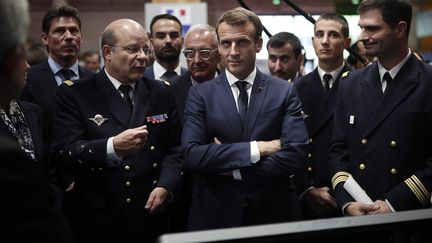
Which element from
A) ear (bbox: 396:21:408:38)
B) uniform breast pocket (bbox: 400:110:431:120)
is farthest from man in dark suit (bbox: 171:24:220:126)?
uniform breast pocket (bbox: 400:110:431:120)

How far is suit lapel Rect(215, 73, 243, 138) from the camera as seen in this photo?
104 inches

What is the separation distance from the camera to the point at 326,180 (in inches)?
122

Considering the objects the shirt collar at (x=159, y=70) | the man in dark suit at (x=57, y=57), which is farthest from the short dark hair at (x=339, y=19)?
the man in dark suit at (x=57, y=57)

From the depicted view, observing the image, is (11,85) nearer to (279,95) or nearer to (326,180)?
(279,95)

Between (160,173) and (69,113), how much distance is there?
53 centimetres

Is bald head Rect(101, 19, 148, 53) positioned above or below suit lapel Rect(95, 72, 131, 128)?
above

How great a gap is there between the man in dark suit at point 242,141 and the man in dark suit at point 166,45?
1.42 meters

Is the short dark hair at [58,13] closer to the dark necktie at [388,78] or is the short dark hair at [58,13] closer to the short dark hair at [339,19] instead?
the short dark hair at [339,19]

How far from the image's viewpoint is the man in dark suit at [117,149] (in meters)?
2.71

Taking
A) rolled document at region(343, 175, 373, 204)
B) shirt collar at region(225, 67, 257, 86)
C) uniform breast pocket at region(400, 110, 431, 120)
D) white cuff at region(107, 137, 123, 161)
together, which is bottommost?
rolled document at region(343, 175, 373, 204)

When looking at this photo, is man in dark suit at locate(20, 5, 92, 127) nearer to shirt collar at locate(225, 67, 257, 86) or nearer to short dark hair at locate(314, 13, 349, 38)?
shirt collar at locate(225, 67, 257, 86)

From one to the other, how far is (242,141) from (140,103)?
0.58 meters

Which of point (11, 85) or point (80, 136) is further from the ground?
point (11, 85)

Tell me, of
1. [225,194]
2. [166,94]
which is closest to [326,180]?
[225,194]
